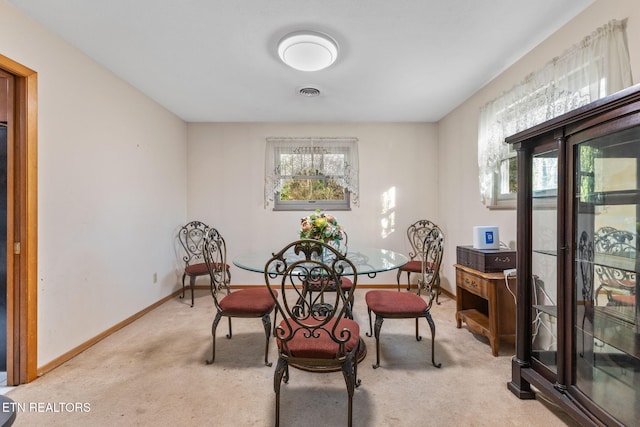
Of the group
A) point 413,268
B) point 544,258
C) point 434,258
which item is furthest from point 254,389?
point 413,268

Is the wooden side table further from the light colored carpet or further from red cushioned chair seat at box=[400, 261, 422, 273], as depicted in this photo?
red cushioned chair seat at box=[400, 261, 422, 273]

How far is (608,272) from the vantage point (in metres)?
1.30

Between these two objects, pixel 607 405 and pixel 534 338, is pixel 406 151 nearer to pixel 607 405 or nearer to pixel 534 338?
pixel 534 338

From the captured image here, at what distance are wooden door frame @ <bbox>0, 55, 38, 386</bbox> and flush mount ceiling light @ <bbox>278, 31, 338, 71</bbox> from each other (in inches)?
68.6

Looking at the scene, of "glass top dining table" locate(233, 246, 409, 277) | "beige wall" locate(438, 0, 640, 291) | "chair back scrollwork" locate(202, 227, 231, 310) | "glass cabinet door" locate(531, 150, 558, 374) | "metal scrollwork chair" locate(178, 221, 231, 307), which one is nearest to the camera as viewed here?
"glass cabinet door" locate(531, 150, 558, 374)

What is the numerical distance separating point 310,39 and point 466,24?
1090mm

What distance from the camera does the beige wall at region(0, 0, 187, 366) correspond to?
193 centimetres

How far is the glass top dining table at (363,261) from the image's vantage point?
1928 millimetres

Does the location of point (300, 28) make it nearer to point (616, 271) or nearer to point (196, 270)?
point (616, 271)

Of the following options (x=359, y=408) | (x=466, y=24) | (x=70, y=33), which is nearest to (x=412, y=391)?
(x=359, y=408)

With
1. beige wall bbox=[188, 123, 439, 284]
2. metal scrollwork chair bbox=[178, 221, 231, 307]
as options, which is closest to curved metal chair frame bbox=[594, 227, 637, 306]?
beige wall bbox=[188, 123, 439, 284]

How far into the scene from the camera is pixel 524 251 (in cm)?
166

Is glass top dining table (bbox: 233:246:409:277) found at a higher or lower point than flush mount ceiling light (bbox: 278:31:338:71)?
lower

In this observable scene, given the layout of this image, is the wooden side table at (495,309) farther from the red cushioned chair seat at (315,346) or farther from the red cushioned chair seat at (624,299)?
the red cushioned chair seat at (315,346)
